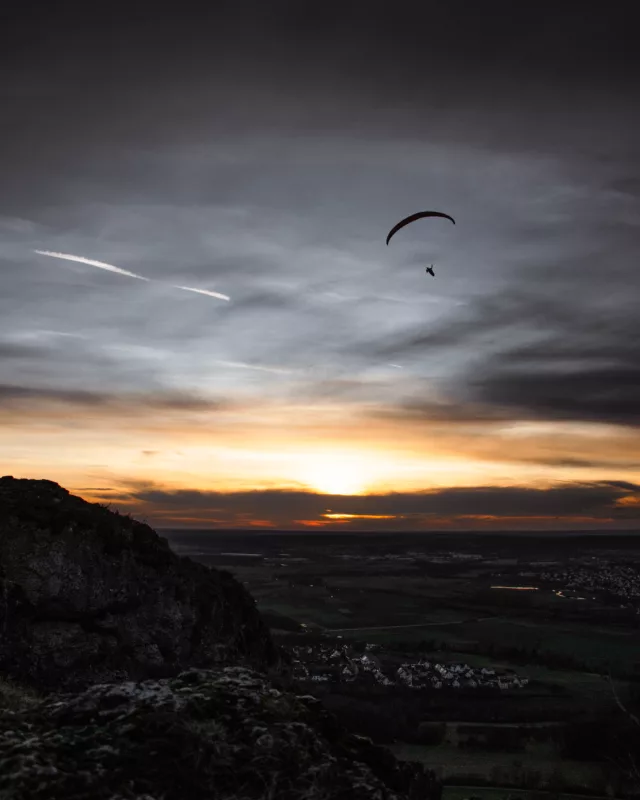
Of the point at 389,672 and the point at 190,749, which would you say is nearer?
the point at 190,749

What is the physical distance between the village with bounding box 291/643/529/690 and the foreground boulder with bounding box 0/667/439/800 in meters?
73.0

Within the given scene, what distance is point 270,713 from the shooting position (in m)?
12.7

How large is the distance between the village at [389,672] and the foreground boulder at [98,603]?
63393mm

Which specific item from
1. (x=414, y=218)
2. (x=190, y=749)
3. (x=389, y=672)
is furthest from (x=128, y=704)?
(x=389, y=672)

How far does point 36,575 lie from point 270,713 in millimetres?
10354

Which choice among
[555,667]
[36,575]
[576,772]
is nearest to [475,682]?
[555,667]

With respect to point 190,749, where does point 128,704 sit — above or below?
above

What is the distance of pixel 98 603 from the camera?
20.7 m

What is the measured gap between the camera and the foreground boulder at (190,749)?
10.8 metres

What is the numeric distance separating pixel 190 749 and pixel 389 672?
312 ft

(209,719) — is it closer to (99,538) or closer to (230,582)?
(99,538)

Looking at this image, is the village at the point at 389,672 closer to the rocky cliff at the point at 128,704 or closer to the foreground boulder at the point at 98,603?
the foreground boulder at the point at 98,603

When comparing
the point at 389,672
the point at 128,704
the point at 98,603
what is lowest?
the point at 389,672

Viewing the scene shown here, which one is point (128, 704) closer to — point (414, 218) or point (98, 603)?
point (98, 603)
